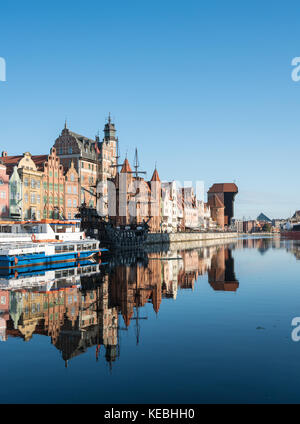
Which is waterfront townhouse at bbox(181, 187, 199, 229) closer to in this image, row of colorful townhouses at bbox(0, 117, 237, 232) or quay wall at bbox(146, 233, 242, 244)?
quay wall at bbox(146, 233, 242, 244)

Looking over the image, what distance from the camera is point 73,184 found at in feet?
298

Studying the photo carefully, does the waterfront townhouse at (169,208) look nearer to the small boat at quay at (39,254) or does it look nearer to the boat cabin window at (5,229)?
the small boat at quay at (39,254)

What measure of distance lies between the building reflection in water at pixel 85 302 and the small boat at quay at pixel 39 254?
13.0 ft

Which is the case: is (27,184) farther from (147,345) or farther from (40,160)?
(147,345)

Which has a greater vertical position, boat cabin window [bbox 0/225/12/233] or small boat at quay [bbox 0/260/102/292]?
boat cabin window [bbox 0/225/12/233]

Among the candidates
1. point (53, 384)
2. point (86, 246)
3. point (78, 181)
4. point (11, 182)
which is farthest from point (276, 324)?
point (78, 181)

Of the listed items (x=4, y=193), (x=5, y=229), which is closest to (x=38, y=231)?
(x=5, y=229)

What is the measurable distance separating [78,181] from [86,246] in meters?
41.6

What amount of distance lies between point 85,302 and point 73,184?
6963 cm

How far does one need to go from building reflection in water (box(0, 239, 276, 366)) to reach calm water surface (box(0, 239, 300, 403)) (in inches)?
2.7

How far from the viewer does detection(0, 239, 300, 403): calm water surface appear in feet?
36.1

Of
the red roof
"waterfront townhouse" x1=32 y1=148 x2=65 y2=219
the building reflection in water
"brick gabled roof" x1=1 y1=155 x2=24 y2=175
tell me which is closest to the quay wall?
"waterfront townhouse" x1=32 y1=148 x2=65 y2=219

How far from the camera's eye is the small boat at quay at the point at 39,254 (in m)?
41.0
